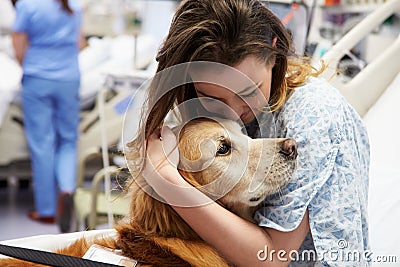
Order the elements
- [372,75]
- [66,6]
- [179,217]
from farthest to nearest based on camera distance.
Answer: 1. [66,6]
2. [372,75]
3. [179,217]

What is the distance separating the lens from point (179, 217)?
4.24 feet

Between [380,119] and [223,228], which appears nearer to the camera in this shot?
[223,228]

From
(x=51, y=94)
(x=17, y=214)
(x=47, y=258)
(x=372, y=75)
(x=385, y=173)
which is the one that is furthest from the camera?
(x=17, y=214)

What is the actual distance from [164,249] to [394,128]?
3.48 ft

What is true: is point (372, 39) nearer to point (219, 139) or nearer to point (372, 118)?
point (372, 118)

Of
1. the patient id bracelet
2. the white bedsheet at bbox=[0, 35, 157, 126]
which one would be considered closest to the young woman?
the patient id bracelet

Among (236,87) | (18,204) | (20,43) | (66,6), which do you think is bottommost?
(18,204)

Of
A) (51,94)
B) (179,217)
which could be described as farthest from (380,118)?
(51,94)

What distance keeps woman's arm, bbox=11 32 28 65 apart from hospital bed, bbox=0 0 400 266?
2.34 m

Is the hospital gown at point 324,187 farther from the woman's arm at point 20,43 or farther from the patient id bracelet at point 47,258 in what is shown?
the woman's arm at point 20,43

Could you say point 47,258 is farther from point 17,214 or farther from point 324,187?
point 17,214

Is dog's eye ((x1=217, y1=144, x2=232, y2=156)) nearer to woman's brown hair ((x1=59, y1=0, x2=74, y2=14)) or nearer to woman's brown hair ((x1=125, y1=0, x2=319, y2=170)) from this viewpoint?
woman's brown hair ((x1=125, y1=0, x2=319, y2=170))

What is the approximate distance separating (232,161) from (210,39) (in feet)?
0.93

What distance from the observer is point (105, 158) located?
3.02 meters
